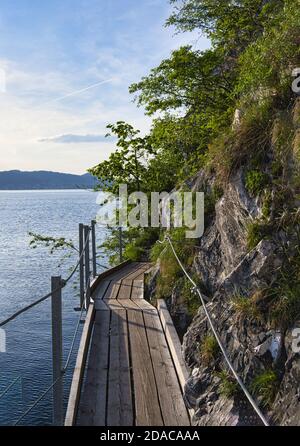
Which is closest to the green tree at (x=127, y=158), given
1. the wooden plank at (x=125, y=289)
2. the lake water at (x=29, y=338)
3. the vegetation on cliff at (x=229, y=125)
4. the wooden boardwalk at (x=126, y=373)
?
the vegetation on cliff at (x=229, y=125)

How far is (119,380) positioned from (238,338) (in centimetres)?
193

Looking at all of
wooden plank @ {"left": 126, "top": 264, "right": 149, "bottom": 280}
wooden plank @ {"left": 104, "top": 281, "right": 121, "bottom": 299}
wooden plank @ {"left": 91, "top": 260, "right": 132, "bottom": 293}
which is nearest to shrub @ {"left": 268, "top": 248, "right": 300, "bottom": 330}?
wooden plank @ {"left": 104, "top": 281, "right": 121, "bottom": 299}

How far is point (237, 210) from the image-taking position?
19.0 feet

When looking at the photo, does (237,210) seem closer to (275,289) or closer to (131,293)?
(275,289)

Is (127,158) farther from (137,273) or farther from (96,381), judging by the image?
(96,381)

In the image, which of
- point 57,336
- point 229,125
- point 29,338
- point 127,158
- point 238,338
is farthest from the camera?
point 127,158

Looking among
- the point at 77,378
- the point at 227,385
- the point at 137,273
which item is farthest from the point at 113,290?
the point at 227,385

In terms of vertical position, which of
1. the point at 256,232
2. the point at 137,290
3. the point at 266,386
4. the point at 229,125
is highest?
the point at 229,125

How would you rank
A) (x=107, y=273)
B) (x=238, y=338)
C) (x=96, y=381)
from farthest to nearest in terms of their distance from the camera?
(x=107, y=273), (x=96, y=381), (x=238, y=338)

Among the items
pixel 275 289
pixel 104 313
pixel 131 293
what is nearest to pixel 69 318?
pixel 131 293

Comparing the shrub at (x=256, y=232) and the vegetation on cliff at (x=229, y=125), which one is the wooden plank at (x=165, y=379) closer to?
the vegetation on cliff at (x=229, y=125)

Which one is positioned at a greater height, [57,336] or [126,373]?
[57,336]

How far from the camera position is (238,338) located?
4.40 meters

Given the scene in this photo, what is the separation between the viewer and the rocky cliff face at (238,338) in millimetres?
3773
